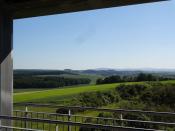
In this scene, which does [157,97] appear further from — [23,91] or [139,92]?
[23,91]

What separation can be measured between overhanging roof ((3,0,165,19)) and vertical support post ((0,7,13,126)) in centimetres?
19

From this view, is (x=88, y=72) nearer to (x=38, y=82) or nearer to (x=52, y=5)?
(x=38, y=82)

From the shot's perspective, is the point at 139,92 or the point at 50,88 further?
the point at 50,88

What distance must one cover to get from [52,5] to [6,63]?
3.88 ft

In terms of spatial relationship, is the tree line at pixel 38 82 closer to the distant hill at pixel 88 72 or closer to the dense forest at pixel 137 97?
the distant hill at pixel 88 72

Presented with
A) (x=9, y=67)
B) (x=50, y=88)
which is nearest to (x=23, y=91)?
(x=50, y=88)

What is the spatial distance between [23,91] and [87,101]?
17.0m

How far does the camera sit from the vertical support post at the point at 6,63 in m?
6.13

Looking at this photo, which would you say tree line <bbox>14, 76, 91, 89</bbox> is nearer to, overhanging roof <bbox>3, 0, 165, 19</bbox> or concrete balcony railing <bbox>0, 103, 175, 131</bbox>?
concrete balcony railing <bbox>0, 103, 175, 131</bbox>

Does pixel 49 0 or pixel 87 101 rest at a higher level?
pixel 49 0

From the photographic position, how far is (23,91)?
3516 cm

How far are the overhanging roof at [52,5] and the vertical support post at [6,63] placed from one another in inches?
7.4

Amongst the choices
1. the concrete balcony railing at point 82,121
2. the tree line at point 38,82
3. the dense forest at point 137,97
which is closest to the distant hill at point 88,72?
the tree line at point 38,82

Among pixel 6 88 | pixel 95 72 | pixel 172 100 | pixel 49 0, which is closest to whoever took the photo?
pixel 49 0
